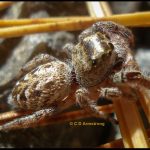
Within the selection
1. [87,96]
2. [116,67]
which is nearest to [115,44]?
[116,67]

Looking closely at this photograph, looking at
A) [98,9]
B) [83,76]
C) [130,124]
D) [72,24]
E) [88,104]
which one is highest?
[98,9]

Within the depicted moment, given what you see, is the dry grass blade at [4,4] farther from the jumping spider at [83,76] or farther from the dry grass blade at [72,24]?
the jumping spider at [83,76]

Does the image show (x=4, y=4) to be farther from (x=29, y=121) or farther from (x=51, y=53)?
(x=29, y=121)

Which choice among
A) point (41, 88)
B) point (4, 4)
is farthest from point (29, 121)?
point (4, 4)

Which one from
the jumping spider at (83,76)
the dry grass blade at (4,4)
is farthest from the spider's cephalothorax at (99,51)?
the dry grass blade at (4,4)

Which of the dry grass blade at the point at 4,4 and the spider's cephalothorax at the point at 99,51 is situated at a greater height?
the dry grass blade at the point at 4,4

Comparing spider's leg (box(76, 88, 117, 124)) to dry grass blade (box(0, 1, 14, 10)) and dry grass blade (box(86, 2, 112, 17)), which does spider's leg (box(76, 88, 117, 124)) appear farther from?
dry grass blade (box(0, 1, 14, 10))
